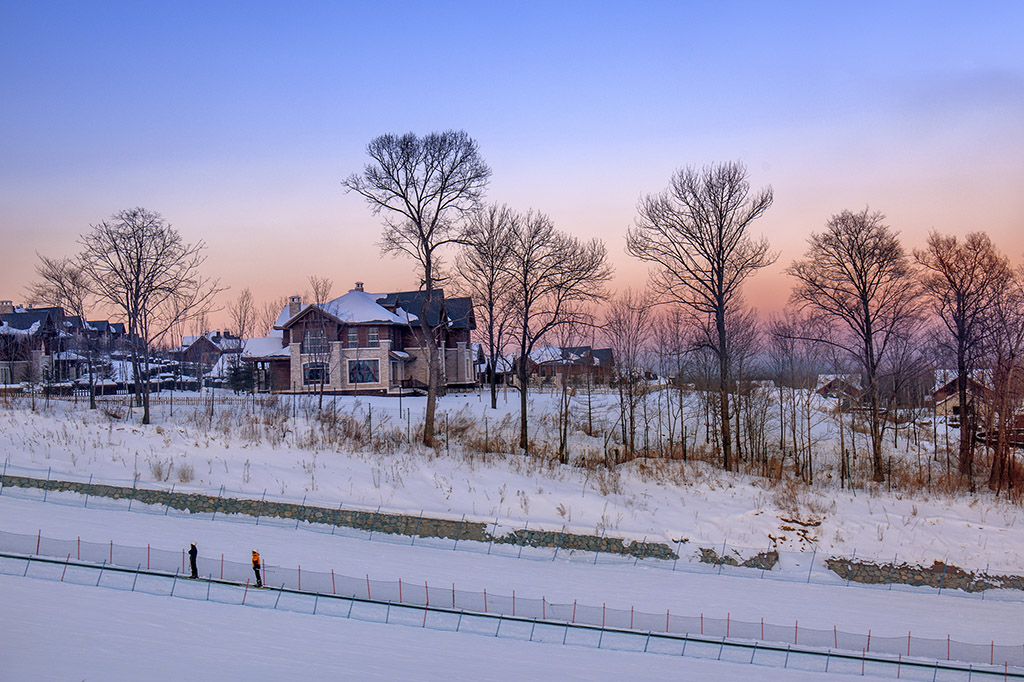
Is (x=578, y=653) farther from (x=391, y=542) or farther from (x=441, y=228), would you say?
(x=441, y=228)

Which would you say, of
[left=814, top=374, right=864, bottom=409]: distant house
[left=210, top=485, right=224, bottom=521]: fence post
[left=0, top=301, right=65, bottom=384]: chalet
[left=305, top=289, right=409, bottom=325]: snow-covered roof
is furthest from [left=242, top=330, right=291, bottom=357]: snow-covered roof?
[left=814, top=374, right=864, bottom=409]: distant house

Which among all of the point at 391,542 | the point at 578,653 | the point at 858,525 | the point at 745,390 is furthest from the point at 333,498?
the point at 745,390

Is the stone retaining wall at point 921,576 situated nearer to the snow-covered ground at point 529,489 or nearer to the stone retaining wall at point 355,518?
the snow-covered ground at point 529,489

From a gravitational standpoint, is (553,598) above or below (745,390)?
below

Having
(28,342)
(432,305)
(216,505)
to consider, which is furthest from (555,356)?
(28,342)

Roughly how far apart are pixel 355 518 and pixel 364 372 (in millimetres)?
31123

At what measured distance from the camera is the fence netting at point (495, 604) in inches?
601

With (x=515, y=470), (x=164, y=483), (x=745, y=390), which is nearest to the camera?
(x=164, y=483)

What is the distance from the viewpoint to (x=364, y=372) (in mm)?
52719

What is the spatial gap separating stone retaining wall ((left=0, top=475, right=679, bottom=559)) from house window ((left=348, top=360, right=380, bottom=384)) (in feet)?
97.4

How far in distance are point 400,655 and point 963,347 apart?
27.3 meters

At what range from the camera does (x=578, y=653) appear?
1448 cm

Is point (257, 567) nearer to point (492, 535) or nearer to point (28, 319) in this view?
point (492, 535)

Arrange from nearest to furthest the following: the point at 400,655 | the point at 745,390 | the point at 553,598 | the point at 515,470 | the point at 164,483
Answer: the point at 400,655 → the point at 553,598 → the point at 164,483 → the point at 515,470 → the point at 745,390
